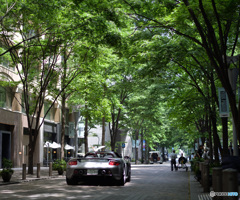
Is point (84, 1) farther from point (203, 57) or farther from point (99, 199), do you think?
point (99, 199)

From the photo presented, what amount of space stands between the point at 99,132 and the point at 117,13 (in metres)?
59.9

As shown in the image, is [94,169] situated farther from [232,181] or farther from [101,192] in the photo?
[232,181]

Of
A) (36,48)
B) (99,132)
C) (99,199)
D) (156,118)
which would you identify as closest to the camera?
(99,199)

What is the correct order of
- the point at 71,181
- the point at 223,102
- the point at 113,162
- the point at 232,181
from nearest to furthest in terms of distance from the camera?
the point at 232,181, the point at 223,102, the point at 113,162, the point at 71,181

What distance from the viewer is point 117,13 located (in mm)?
16359

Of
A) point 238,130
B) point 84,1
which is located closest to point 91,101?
point 84,1

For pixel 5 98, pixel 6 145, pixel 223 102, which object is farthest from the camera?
pixel 6 145

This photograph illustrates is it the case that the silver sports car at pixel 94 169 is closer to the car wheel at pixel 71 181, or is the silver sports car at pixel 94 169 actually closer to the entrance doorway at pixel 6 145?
the car wheel at pixel 71 181

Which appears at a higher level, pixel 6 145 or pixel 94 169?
pixel 6 145

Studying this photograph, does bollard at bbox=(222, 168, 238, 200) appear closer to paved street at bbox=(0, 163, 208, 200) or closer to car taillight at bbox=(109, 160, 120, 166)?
paved street at bbox=(0, 163, 208, 200)

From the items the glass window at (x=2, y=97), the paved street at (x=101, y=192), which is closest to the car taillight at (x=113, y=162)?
the paved street at (x=101, y=192)

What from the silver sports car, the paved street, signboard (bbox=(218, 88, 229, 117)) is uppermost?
signboard (bbox=(218, 88, 229, 117))

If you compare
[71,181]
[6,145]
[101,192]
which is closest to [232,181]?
[101,192]

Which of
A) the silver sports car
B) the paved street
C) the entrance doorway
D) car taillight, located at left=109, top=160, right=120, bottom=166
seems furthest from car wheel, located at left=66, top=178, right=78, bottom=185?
the entrance doorway
